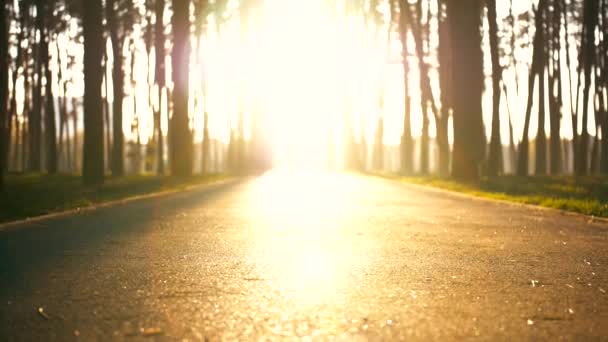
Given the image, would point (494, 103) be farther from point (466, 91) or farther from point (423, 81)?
point (423, 81)

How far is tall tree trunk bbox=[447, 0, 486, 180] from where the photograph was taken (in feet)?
80.7

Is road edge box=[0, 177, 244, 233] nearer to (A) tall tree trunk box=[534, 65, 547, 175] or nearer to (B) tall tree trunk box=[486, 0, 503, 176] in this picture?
(B) tall tree trunk box=[486, 0, 503, 176]

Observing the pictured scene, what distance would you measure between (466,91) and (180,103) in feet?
37.6

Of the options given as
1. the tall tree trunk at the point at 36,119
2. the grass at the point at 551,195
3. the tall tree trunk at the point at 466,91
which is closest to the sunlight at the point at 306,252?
→ the grass at the point at 551,195

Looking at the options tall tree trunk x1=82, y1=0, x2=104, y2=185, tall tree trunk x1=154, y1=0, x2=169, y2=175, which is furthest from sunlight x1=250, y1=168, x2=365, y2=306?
tall tree trunk x1=154, y1=0, x2=169, y2=175

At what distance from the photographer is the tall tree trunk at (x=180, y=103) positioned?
28.2 meters

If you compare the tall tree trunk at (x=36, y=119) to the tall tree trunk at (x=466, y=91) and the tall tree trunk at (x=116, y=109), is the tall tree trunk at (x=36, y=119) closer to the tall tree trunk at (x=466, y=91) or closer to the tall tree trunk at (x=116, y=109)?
the tall tree trunk at (x=116, y=109)

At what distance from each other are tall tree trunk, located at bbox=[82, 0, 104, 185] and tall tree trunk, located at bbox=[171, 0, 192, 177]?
20.4ft

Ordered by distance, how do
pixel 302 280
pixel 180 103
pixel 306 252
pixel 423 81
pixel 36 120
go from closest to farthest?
1. pixel 302 280
2. pixel 306 252
3. pixel 180 103
4. pixel 423 81
5. pixel 36 120

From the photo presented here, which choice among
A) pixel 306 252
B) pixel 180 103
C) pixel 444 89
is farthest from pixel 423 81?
pixel 306 252

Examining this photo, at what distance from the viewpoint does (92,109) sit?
21266mm

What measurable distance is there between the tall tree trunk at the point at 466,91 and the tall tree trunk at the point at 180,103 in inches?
428

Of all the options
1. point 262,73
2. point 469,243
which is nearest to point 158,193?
point 469,243

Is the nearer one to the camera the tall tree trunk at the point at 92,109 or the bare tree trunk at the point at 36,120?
the tall tree trunk at the point at 92,109
